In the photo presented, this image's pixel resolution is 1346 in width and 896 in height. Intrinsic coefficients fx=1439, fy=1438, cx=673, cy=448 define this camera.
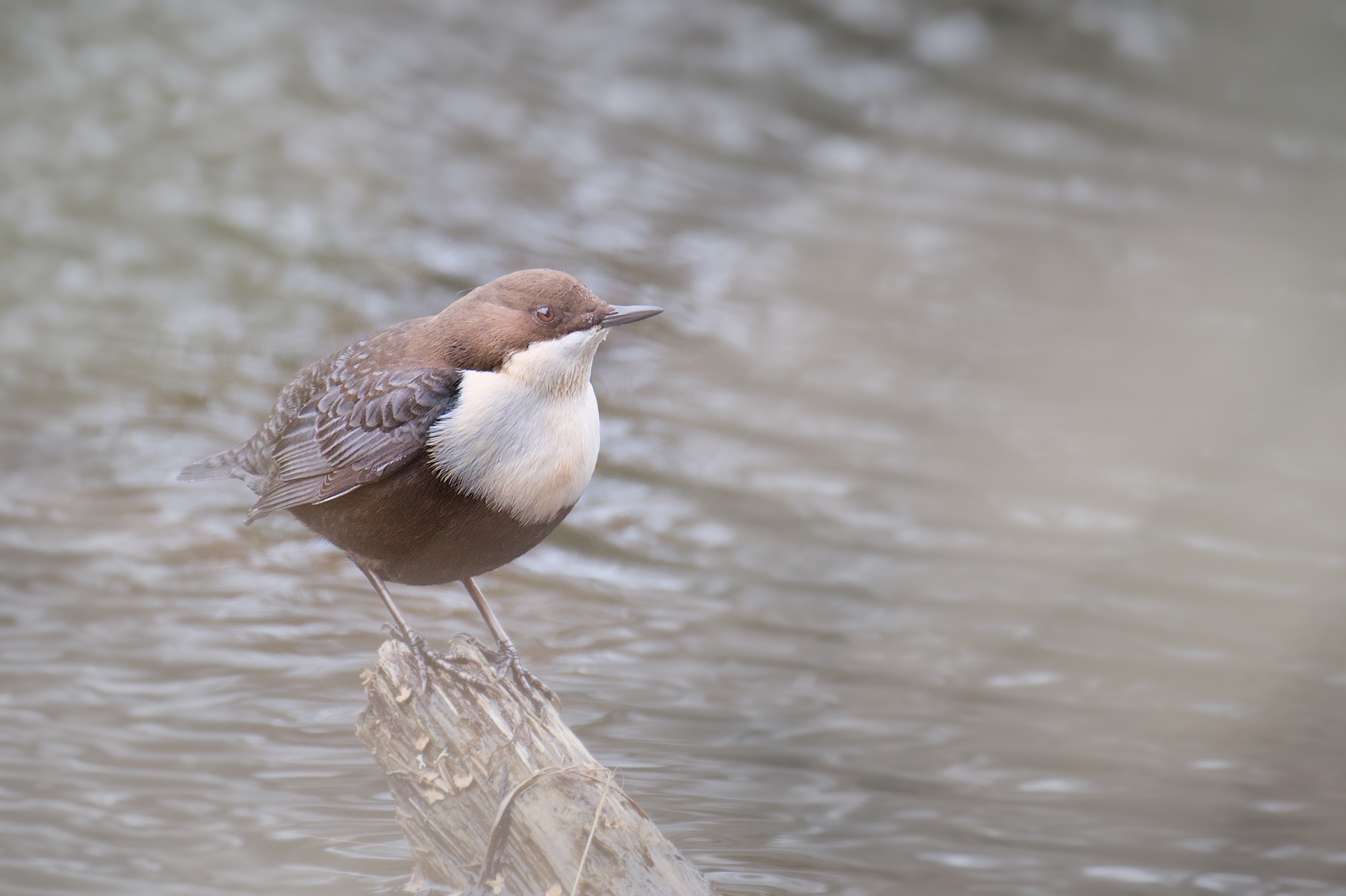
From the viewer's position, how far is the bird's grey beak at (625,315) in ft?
8.77

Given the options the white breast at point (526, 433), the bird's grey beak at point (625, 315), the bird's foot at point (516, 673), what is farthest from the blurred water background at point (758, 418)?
the bird's grey beak at point (625, 315)

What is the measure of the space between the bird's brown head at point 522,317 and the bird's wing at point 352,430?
66mm

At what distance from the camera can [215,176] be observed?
802 centimetres

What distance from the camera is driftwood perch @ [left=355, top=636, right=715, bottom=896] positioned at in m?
2.63

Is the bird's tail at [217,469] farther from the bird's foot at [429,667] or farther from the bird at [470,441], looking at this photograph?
the bird's foot at [429,667]

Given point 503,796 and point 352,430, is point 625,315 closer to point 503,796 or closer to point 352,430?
point 352,430

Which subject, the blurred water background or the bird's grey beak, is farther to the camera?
the blurred water background

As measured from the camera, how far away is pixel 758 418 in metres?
6.40

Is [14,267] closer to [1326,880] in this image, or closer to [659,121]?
[659,121]

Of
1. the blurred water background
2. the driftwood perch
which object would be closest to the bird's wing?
the driftwood perch

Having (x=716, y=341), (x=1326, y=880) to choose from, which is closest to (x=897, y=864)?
(x=1326, y=880)

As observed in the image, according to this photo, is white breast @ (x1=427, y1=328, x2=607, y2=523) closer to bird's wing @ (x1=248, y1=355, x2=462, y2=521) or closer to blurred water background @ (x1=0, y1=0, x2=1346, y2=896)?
bird's wing @ (x1=248, y1=355, x2=462, y2=521)

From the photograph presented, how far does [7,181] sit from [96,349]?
237cm

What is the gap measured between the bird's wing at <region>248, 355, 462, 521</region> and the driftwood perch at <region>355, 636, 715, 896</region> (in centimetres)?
36
